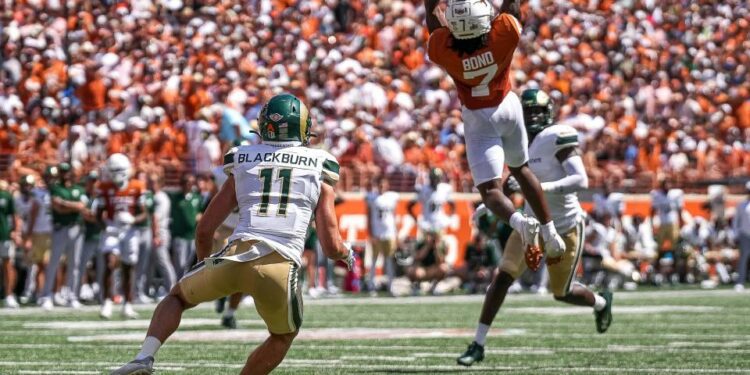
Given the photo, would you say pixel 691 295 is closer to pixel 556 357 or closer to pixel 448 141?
pixel 448 141

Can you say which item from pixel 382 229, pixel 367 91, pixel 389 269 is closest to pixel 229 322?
pixel 389 269

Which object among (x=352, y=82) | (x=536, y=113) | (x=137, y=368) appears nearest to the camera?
(x=137, y=368)

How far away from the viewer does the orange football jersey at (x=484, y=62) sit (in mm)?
8625

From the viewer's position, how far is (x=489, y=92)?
874 cm

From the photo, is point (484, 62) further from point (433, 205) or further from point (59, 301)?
point (433, 205)

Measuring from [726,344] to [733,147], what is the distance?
672 inches

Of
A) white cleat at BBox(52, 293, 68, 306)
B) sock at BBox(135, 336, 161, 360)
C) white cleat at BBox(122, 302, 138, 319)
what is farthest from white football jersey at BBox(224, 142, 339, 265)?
white cleat at BBox(52, 293, 68, 306)

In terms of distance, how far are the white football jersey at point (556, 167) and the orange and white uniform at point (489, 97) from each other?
3.57 ft

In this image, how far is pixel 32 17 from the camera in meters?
21.7

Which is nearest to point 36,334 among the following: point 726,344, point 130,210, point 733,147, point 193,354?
point 193,354

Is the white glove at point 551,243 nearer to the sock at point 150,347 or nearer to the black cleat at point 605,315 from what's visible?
the black cleat at point 605,315

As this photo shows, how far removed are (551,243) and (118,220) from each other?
7630 mm

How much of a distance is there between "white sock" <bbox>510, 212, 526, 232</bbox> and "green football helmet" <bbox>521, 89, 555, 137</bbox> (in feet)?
5.54

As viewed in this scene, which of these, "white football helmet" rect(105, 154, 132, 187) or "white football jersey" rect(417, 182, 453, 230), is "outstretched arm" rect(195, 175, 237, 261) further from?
"white football jersey" rect(417, 182, 453, 230)
